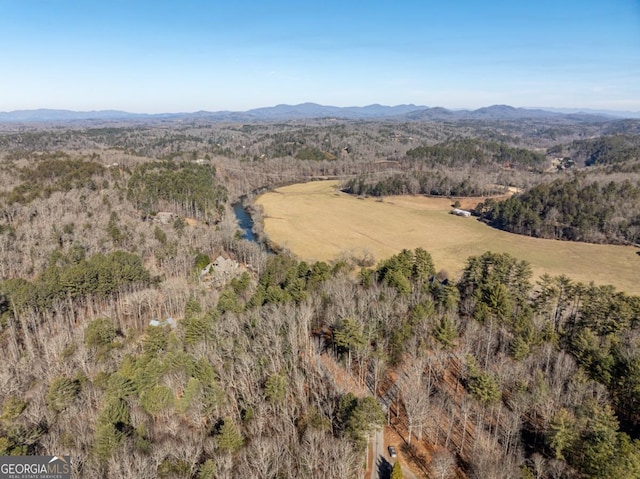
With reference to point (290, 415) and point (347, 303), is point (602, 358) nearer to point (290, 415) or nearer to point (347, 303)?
point (347, 303)

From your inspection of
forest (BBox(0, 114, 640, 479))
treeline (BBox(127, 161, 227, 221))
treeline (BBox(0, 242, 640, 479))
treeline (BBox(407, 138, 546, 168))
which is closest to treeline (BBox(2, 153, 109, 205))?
treeline (BBox(127, 161, 227, 221))

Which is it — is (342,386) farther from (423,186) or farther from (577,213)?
(423,186)

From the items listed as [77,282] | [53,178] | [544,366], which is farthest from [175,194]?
[544,366]

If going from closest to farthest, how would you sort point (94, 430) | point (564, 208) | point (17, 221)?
point (94, 430) → point (17, 221) → point (564, 208)

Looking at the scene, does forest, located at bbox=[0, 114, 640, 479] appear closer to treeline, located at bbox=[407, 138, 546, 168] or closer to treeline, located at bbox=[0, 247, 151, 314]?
treeline, located at bbox=[0, 247, 151, 314]

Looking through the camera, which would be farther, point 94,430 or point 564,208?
point 564,208

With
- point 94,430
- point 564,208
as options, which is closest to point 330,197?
point 564,208

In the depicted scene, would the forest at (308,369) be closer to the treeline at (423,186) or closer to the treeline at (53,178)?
the treeline at (53,178)
